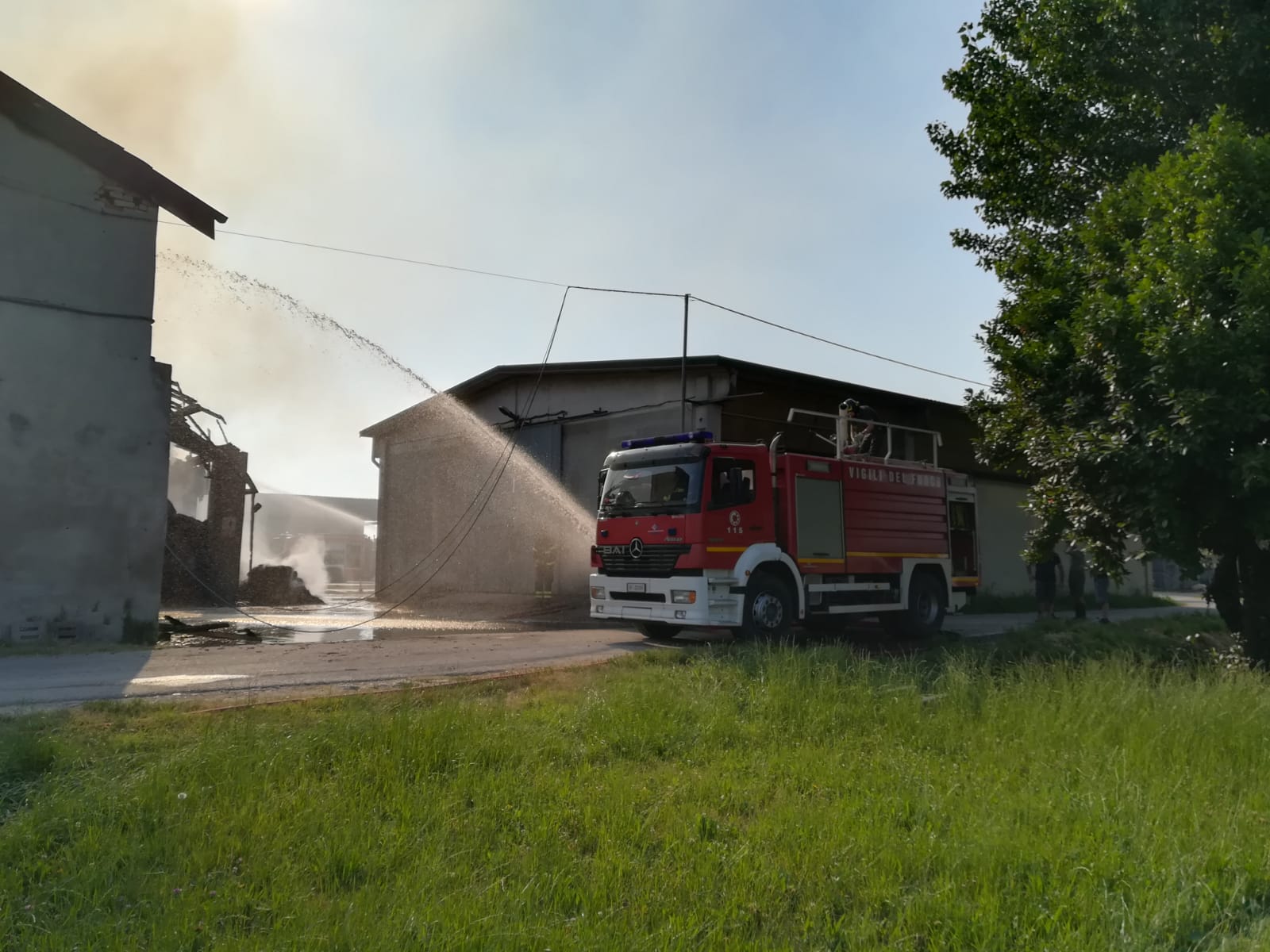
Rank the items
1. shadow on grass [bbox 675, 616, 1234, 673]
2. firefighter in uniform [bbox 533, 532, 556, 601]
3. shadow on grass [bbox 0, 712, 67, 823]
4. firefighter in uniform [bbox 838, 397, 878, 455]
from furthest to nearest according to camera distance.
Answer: firefighter in uniform [bbox 533, 532, 556, 601], firefighter in uniform [bbox 838, 397, 878, 455], shadow on grass [bbox 675, 616, 1234, 673], shadow on grass [bbox 0, 712, 67, 823]

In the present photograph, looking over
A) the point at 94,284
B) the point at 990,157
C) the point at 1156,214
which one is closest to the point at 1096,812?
the point at 1156,214

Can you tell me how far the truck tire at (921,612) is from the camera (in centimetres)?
1507

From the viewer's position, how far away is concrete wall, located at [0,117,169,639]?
12.1 m

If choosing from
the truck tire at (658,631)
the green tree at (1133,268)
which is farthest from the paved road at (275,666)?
the green tree at (1133,268)

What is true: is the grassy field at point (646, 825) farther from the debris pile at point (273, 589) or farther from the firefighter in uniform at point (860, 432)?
the debris pile at point (273, 589)

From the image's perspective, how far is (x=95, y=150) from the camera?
1301 cm

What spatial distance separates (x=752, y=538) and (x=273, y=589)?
17.9 meters

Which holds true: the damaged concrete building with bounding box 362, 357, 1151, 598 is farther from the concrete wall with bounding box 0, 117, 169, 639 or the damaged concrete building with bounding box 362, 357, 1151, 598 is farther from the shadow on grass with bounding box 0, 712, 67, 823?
the shadow on grass with bounding box 0, 712, 67, 823

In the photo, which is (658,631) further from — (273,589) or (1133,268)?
(273,589)

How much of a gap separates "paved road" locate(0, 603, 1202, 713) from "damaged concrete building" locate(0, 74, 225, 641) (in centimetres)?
176

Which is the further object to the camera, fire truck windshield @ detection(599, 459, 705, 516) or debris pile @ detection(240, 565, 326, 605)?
debris pile @ detection(240, 565, 326, 605)

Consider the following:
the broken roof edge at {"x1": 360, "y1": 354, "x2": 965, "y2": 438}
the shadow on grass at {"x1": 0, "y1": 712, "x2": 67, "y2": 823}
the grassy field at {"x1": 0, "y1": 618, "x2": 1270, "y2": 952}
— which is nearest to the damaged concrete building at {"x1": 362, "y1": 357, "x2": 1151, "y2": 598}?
the broken roof edge at {"x1": 360, "y1": 354, "x2": 965, "y2": 438}

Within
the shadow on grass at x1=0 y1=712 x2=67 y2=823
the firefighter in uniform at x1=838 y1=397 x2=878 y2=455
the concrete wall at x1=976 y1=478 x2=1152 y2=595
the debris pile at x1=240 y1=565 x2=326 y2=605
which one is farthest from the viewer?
the debris pile at x1=240 y1=565 x2=326 y2=605

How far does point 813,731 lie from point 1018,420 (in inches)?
253
